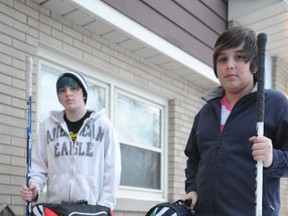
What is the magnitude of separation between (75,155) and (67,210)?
1.42 feet

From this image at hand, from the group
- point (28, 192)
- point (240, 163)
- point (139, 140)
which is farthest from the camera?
point (139, 140)

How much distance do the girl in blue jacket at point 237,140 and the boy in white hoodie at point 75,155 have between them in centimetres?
92

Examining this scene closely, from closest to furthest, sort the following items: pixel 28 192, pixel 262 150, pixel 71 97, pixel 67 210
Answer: pixel 262 150 → pixel 67 210 → pixel 28 192 → pixel 71 97

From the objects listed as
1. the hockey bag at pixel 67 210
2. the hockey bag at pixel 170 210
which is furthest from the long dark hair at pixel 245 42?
the hockey bag at pixel 67 210

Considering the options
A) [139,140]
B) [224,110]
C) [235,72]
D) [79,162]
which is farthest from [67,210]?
[139,140]

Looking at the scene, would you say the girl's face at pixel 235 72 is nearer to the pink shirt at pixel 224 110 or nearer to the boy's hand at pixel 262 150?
the pink shirt at pixel 224 110

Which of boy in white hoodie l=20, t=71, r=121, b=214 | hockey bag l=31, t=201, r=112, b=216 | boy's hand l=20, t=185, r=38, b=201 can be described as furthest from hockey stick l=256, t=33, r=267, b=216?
boy's hand l=20, t=185, r=38, b=201

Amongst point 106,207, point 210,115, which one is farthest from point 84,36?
point 210,115

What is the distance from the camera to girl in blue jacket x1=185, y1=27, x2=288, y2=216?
5.49 ft

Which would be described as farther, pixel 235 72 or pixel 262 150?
pixel 235 72

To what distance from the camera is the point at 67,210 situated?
91.5 inches

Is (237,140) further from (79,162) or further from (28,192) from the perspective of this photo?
(28,192)

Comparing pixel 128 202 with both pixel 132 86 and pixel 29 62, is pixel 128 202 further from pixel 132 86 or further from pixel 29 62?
pixel 29 62

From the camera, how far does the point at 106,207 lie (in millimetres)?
2537
